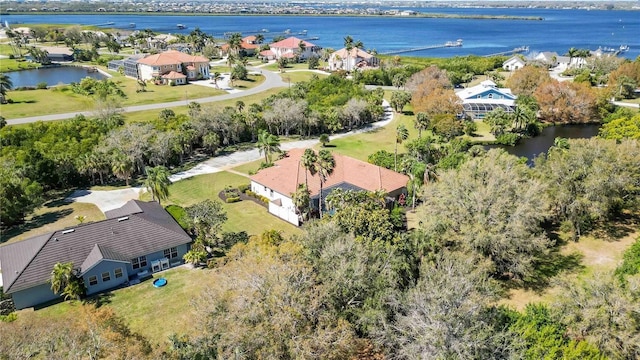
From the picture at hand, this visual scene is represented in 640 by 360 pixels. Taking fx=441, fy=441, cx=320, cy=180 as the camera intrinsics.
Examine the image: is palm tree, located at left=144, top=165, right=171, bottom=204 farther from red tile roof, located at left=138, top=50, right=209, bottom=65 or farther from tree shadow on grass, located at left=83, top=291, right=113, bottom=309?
red tile roof, located at left=138, top=50, right=209, bottom=65

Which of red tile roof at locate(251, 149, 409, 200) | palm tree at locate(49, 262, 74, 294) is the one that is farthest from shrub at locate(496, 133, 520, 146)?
palm tree at locate(49, 262, 74, 294)

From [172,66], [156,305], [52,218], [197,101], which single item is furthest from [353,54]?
[156,305]

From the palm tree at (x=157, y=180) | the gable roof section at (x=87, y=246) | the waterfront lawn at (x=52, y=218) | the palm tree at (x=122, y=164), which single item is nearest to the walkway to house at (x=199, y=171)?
the waterfront lawn at (x=52, y=218)

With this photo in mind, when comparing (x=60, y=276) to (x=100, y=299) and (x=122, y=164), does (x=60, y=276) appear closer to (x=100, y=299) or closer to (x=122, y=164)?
(x=100, y=299)

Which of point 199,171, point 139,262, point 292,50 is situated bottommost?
point 199,171

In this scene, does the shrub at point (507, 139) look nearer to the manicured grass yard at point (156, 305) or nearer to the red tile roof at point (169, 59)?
the manicured grass yard at point (156, 305)

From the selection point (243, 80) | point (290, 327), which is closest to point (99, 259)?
point (290, 327)

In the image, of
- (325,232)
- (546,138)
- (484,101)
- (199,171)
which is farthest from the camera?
(484,101)
